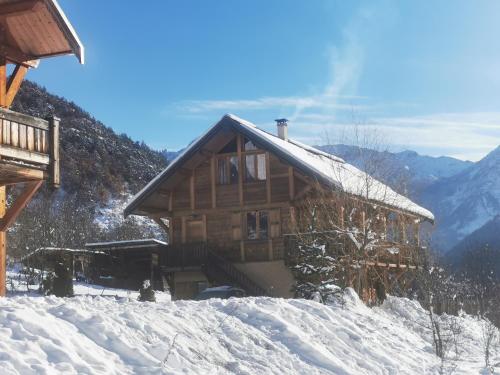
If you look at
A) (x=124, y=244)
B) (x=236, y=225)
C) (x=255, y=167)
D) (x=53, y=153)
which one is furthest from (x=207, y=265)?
(x=53, y=153)

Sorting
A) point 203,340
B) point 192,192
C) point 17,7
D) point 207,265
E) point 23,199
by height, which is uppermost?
point 17,7

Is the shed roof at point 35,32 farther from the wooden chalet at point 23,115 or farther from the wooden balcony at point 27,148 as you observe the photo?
the wooden balcony at point 27,148

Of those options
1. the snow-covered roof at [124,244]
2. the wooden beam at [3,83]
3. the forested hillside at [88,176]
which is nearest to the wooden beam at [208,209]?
the snow-covered roof at [124,244]

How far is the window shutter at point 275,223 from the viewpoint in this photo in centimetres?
2738

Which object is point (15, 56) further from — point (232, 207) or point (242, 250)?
point (242, 250)

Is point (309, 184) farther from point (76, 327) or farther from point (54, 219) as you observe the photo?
point (54, 219)

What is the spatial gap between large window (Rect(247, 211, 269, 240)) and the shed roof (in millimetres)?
13455

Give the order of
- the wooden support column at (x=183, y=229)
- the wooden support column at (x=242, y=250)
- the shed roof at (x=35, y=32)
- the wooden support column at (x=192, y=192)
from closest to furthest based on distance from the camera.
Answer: the shed roof at (x=35, y=32) < the wooden support column at (x=242, y=250) < the wooden support column at (x=192, y=192) < the wooden support column at (x=183, y=229)

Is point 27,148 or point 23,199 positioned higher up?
point 27,148

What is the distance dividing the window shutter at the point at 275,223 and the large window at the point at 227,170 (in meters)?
2.11

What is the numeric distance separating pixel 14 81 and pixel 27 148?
9.88 feet

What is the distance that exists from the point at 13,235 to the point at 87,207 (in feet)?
108

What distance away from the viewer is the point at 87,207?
7906 centimetres

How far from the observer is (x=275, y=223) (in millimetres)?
27469
